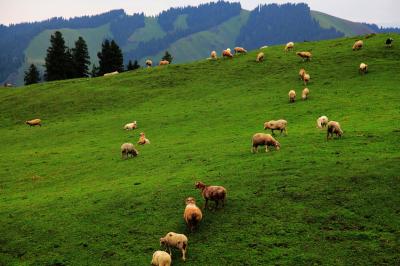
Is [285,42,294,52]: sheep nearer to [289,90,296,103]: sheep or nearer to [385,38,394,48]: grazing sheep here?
[385,38,394,48]: grazing sheep

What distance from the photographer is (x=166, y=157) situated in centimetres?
3341

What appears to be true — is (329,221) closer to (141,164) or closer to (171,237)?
(171,237)

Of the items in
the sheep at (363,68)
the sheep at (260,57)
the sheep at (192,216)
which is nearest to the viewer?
the sheep at (192,216)

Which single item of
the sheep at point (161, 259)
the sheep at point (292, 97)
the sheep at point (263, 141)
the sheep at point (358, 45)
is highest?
the sheep at point (358, 45)

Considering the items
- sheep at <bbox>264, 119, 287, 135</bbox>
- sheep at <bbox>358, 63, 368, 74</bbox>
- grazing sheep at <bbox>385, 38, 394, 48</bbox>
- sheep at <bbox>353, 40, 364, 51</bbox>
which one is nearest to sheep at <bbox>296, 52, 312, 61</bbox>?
sheep at <bbox>353, 40, 364, 51</bbox>

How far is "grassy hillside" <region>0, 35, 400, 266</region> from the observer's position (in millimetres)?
18094

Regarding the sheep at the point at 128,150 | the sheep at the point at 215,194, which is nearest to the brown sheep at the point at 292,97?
the sheep at the point at 128,150

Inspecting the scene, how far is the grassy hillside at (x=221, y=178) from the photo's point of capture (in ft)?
59.4

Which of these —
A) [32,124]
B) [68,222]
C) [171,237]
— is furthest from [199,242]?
[32,124]

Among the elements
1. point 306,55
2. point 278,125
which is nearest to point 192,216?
point 278,125

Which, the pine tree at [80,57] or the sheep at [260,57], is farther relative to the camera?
the pine tree at [80,57]

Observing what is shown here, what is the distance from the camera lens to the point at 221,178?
25078 mm

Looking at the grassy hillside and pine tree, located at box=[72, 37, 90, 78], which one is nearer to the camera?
the grassy hillside

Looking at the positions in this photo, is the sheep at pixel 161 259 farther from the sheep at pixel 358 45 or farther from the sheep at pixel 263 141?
the sheep at pixel 358 45
